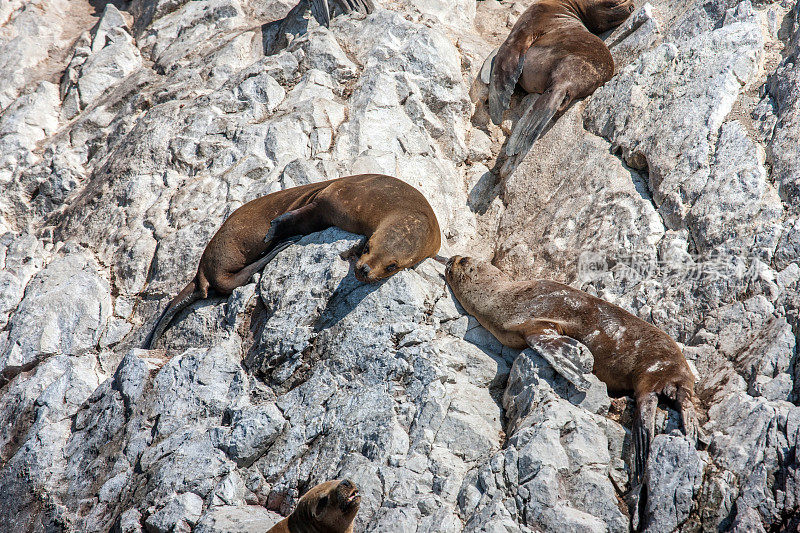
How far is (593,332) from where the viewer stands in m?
5.45

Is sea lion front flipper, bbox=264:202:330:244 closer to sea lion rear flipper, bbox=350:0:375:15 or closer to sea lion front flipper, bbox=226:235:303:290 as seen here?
sea lion front flipper, bbox=226:235:303:290

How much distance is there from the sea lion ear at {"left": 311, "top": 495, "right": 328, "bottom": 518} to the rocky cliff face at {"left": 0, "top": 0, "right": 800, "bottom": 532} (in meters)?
0.40

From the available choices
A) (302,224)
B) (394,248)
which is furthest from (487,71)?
(394,248)

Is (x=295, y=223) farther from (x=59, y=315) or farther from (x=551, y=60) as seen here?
(x=551, y=60)

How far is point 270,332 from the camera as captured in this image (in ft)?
18.5

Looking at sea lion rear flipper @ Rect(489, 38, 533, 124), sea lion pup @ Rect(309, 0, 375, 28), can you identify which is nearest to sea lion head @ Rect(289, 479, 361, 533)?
sea lion rear flipper @ Rect(489, 38, 533, 124)

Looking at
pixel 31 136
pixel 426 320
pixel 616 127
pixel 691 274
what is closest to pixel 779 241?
pixel 691 274

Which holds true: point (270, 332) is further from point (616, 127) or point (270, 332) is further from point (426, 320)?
point (616, 127)

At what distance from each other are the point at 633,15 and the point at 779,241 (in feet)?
16.5

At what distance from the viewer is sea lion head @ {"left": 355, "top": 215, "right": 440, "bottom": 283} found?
555 centimetres

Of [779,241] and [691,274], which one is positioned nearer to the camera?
[779,241]

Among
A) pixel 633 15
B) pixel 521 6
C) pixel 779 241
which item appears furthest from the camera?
pixel 521 6

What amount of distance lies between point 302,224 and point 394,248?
4.00 feet

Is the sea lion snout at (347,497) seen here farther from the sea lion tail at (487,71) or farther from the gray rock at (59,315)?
the sea lion tail at (487,71)
